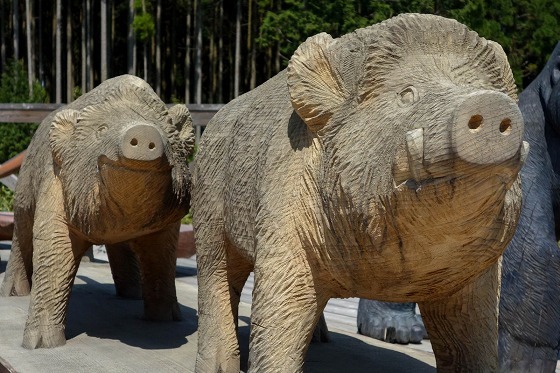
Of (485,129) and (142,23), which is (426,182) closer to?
(485,129)

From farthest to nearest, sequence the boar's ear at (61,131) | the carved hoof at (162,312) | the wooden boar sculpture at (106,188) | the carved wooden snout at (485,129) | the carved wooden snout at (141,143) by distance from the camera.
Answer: the carved hoof at (162,312), the boar's ear at (61,131), the wooden boar sculpture at (106,188), the carved wooden snout at (141,143), the carved wooden snout at (485,129)

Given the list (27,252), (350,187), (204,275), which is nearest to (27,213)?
(27,252)

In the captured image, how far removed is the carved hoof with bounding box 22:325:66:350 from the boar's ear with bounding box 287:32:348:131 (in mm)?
1892

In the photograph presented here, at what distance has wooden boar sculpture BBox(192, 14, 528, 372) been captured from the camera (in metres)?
2.21

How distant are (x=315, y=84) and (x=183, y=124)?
162 cm

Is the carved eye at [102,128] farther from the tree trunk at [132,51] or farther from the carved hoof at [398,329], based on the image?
the tree trunk at [132,51]

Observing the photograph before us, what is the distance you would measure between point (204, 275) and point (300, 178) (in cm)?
89

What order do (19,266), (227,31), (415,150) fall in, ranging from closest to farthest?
1. (415,150)
2. (19,266)
3. (227,31)

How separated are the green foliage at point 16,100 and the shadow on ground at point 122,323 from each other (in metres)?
10.9

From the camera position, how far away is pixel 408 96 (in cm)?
246

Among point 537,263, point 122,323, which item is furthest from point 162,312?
point 537,263

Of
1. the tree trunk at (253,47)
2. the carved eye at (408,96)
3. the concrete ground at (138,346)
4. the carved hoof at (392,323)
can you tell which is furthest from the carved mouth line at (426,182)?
the tree trunk at (253,47)

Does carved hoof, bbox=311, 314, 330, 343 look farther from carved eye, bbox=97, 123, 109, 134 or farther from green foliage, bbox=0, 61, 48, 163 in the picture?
green foliage, bbox=0, 61, 48, 163

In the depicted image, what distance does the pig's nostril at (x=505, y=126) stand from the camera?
2127 millimetres
